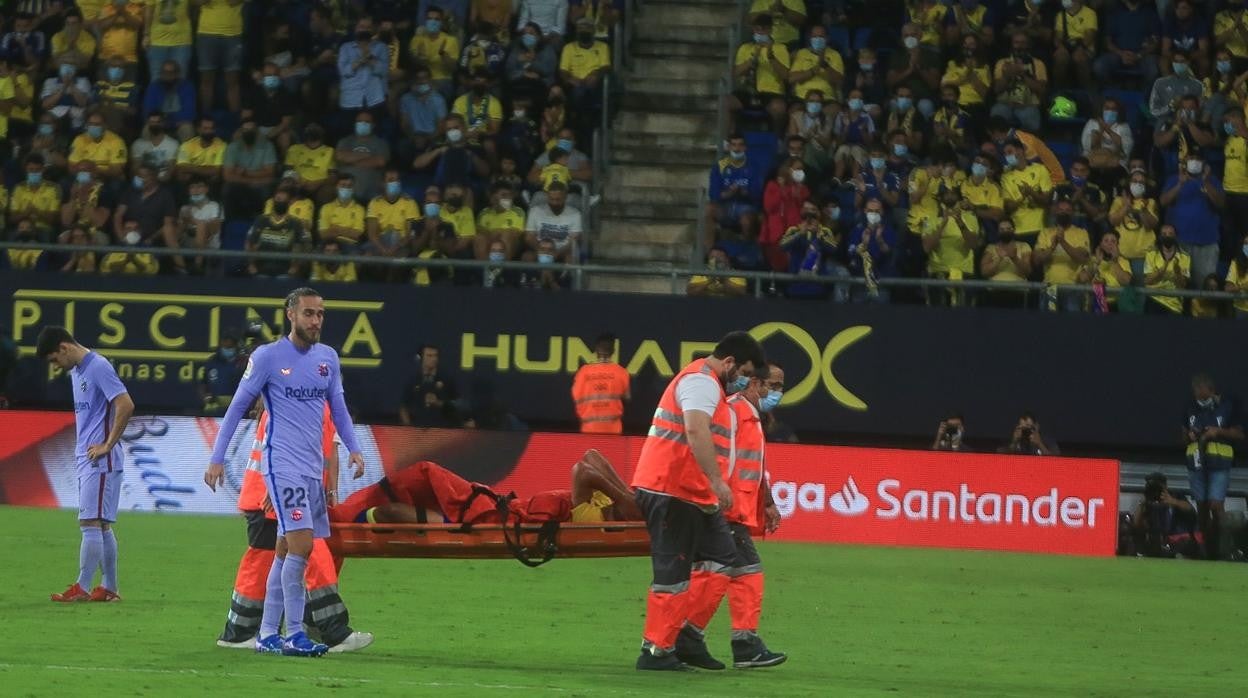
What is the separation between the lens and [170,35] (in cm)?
2633

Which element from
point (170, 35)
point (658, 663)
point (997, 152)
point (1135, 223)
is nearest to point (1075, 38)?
point (997, 152)

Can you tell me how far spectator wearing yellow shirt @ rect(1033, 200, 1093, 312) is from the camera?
76.7 feet

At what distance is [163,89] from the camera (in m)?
26.0

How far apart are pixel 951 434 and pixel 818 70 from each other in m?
5.30

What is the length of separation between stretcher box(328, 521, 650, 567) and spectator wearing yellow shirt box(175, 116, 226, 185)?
526 inches

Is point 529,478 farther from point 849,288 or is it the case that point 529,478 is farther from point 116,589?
point 116,589

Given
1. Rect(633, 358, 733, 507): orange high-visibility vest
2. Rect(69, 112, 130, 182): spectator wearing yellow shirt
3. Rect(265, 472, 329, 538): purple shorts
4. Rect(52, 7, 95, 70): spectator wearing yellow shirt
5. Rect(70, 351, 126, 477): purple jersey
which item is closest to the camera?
Rect(265, 472, 329, 538): purple shorts

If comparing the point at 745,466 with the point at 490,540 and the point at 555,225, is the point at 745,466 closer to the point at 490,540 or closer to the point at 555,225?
the point at 490,540

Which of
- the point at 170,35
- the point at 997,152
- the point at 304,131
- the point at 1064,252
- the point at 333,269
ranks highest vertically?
the point at 170,35

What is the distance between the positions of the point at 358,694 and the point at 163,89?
17367mm

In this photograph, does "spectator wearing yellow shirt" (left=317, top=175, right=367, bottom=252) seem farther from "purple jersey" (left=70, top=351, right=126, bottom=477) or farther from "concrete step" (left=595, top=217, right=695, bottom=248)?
"purple jersey" (left=70, top=351, right=126, bottom=477)

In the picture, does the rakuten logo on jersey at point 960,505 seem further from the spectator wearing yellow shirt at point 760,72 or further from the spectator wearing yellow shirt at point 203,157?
the spectator wearing yellow shirt at point 203,157

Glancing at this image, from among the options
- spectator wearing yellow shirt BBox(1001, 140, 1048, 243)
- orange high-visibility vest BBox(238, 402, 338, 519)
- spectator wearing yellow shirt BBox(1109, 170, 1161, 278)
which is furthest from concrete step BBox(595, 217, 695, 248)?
orange high-visibility vest BBox(238, 402, 338, 519)

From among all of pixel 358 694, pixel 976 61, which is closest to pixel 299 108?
pixel 976 61
